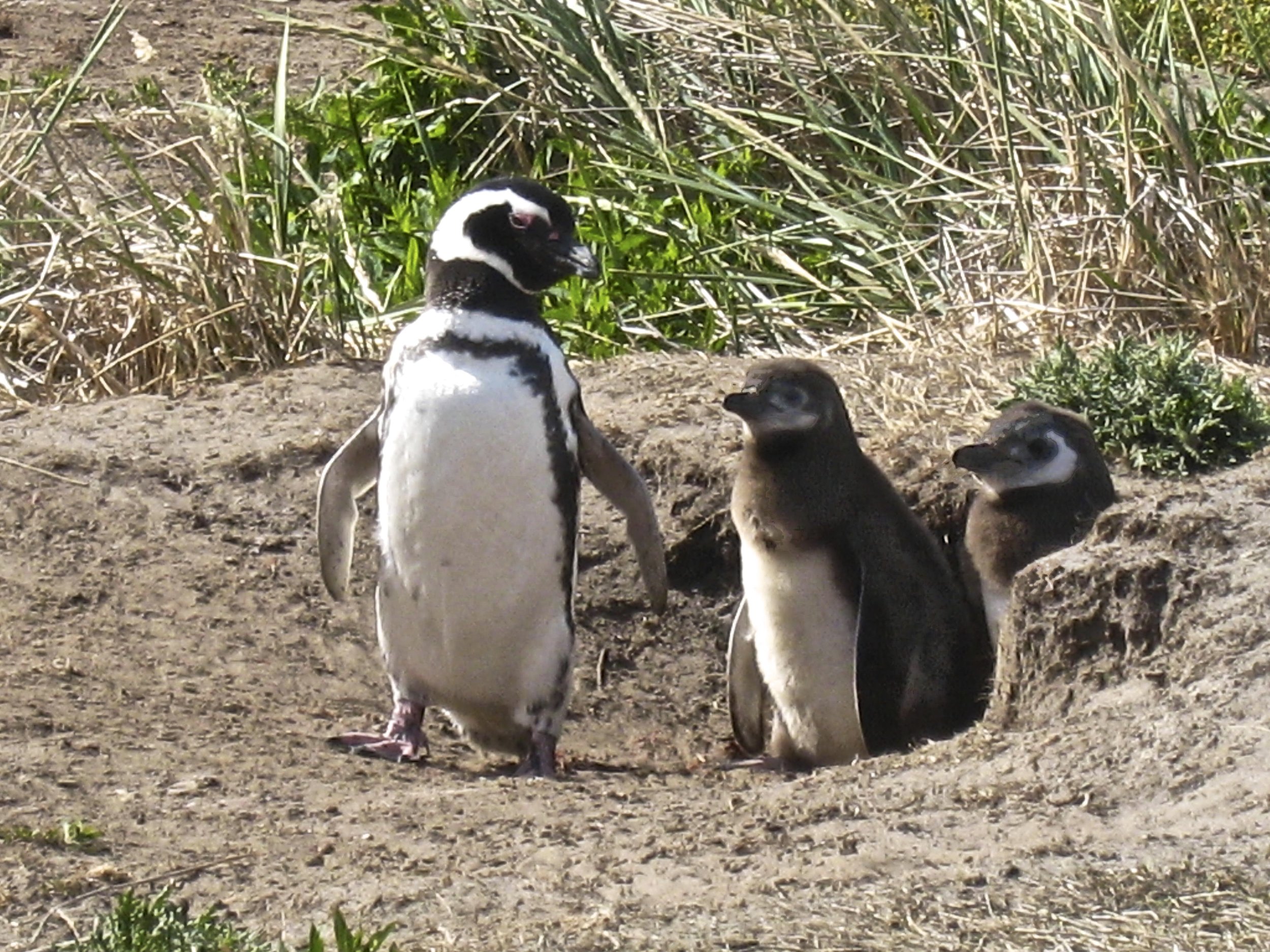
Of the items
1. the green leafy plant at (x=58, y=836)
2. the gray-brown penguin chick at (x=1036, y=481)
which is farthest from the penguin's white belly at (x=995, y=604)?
the green leafy plant at (x=58, y=836)

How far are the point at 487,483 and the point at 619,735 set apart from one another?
3.65ft

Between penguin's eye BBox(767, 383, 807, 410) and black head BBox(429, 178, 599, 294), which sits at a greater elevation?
black head BBox(429, 178, 599, 294)

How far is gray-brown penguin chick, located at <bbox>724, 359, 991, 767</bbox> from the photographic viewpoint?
521cm

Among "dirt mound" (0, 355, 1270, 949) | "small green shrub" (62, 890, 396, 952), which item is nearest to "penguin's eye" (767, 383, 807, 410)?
"dirt mound" (0, 355, 1270, 949)

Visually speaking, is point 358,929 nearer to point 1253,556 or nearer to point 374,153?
point 1253,556

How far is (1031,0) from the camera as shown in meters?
7.45

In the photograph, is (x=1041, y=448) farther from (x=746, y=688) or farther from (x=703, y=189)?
(x=703, y=189)

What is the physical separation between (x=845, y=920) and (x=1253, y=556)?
5.70ft

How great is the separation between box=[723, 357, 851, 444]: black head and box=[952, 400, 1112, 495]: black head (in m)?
0.36

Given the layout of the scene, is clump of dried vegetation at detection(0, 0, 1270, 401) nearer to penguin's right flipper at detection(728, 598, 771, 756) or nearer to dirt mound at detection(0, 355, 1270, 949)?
dirt mound at detection(0, 355, 1270, 949)

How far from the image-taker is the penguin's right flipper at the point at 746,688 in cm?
552

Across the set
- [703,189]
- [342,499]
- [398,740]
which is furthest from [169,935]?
[703,189]

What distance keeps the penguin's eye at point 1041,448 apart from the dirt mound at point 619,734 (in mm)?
341

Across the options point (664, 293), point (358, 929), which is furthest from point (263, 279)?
point (358, 929)
